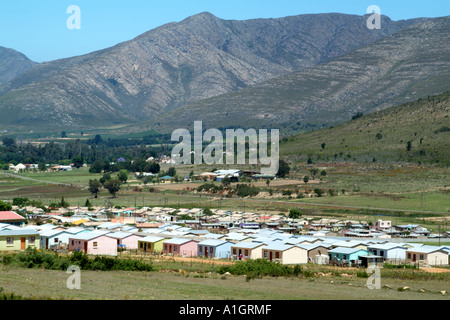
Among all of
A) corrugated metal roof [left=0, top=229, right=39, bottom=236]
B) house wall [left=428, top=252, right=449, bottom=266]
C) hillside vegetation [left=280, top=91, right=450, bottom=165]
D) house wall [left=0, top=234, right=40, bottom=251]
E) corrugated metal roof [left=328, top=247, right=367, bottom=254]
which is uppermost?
hillside vegetation [left=280, top=91, right=450, bottom=165]

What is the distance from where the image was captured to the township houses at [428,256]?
4359 cm

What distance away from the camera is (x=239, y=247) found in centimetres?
4541

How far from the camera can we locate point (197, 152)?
169500mm

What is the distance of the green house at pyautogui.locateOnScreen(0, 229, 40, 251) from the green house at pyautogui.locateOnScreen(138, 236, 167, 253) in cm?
679

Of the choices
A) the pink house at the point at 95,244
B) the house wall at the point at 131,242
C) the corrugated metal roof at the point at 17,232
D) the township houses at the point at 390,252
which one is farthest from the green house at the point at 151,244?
the township houses at the point at 390,252

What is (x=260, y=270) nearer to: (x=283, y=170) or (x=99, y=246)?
(x=99, y=246)

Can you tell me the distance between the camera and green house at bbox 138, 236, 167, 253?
48125 mm

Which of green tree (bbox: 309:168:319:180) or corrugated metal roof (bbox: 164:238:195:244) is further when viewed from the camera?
green tree (bbox: 309:168:319:180)

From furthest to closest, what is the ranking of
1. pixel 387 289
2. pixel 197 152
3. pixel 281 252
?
pixel 197 152 < pixel 281 252 < pixel 387 289

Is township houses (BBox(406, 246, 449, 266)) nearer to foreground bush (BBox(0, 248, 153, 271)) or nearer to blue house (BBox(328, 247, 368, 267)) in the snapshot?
blue house (BBox(328, 247, 368, 267))

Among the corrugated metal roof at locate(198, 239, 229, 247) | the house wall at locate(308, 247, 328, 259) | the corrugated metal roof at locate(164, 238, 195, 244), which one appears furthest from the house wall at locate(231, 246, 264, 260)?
the corrugated metal roof at locate(164, 238, 195, 244)

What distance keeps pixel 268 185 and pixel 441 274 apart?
64007 millimetres
